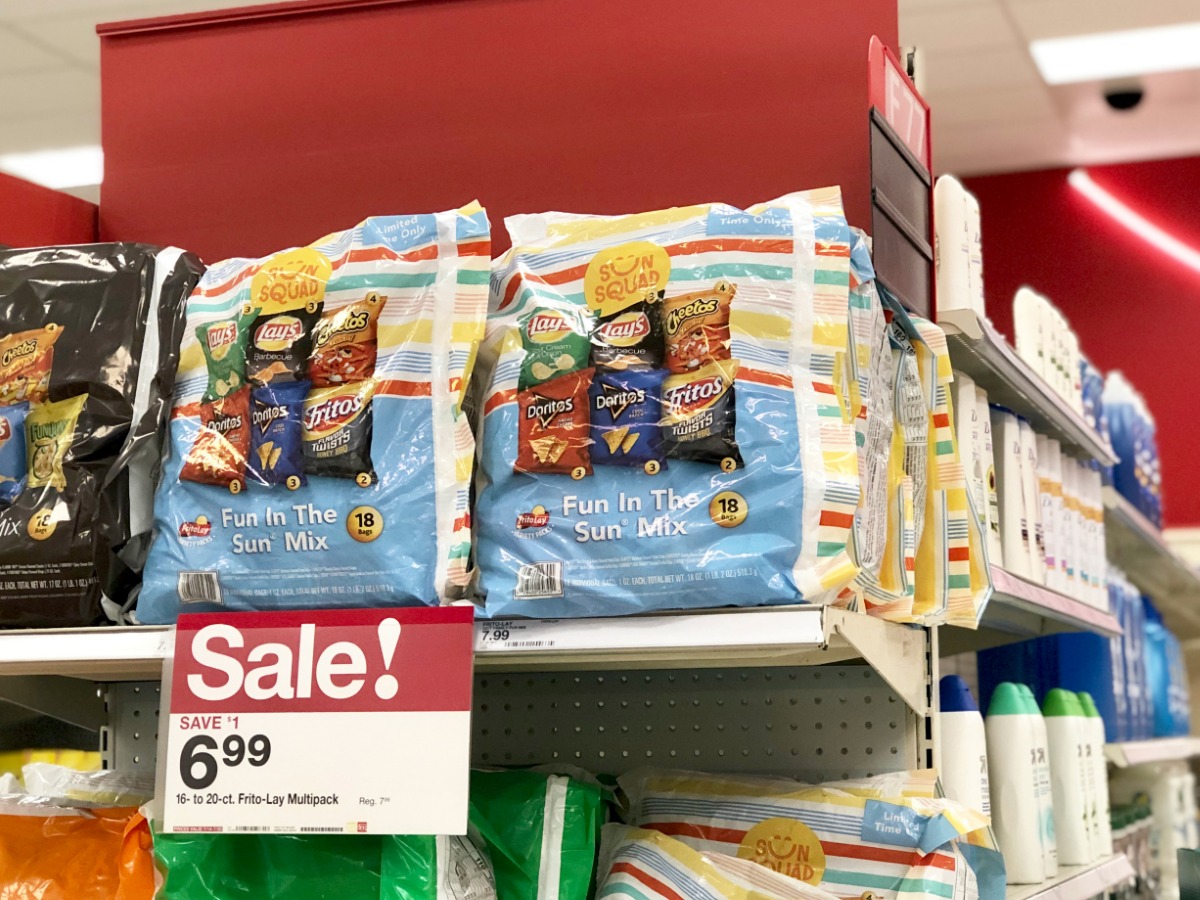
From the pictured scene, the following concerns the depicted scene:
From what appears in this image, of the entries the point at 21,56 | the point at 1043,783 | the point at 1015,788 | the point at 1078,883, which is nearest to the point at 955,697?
the point at 1015,788

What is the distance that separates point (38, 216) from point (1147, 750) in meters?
2.89

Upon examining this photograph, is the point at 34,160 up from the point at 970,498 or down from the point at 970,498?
up

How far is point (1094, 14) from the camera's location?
4805 millimetres

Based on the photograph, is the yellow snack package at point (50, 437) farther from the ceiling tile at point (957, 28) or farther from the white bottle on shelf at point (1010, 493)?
the ceiling tile at point (957, 28)

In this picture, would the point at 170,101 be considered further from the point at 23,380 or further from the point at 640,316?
the point at 640,316

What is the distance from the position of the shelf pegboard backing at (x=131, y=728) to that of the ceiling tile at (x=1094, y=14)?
372 centimetres

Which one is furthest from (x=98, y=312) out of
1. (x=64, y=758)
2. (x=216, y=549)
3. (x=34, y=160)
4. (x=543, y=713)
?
(x=34, y=160)

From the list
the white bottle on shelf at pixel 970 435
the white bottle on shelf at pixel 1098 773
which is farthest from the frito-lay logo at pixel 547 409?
the white bottle on shelf at pixel 1098 773

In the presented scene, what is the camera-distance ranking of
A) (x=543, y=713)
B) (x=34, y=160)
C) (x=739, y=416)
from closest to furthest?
(x=739, y=416)
(x=543, y=713)
(x=34, y=160)

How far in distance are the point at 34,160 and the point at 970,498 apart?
214 inches

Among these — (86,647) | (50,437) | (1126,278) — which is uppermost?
(1126,278)

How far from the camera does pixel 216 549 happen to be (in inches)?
66.1

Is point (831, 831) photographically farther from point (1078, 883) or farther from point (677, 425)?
point (1078, 883)

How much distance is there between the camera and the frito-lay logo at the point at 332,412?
165 cm
